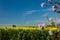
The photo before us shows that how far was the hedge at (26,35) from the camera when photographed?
13.6m

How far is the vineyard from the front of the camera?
13.6 m

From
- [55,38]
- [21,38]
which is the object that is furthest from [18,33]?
[55,38]

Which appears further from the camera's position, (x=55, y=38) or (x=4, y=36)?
(x=4, y=36)

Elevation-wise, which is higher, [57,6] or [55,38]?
[57,6]

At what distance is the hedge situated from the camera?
13633mm

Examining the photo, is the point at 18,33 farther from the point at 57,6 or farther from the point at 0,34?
the point at 57,6

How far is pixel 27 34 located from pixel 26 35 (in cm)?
9

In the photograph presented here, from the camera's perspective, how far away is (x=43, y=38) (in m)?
13.8

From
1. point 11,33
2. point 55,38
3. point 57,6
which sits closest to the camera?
point 57,6

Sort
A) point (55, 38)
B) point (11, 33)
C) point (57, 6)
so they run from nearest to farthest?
point (57, 6)
point (55, 38)
point (11, 33)

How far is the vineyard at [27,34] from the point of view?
1364 centimetres

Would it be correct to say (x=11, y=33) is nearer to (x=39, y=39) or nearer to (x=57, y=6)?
(x=39, y=39)

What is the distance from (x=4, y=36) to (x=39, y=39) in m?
2.49

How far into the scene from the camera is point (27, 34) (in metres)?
14.1
